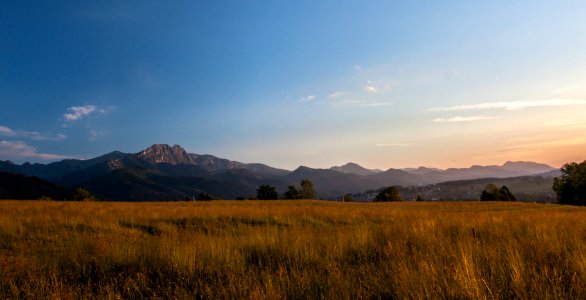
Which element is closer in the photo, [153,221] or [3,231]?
[3,231]

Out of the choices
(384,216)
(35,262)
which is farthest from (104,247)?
(384,216)

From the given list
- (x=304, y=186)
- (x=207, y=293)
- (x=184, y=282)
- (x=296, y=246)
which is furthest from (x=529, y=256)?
(x=304, y=186)

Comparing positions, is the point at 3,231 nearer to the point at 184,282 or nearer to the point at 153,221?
the point at 153,221

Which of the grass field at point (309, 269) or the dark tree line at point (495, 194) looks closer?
the grass field at point (309, 269)

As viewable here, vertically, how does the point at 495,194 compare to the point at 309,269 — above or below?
below

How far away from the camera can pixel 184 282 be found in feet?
16.0

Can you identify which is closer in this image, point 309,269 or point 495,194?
point 309,269

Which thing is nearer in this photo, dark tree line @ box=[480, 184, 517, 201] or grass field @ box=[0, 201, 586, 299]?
grass field @ box=[0, 201, 586, 299]

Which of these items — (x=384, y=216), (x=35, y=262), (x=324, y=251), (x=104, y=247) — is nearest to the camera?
(x=35, y=262)

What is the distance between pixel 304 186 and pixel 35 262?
308ft

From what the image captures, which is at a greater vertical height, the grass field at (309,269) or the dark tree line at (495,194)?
the grass field at (309,269)

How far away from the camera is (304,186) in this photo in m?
99.0

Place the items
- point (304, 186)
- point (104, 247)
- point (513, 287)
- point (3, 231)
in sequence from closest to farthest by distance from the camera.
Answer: point (513, 287), point (104, 247), point (3, 231), point (304, 186)

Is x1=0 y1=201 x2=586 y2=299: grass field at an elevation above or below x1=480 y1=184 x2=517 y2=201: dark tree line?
above
